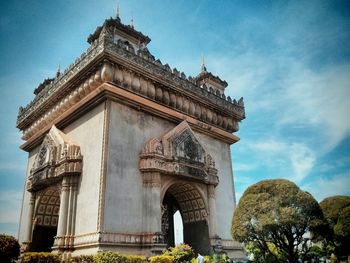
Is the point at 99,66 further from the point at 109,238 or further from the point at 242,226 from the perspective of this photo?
the point at 242,226

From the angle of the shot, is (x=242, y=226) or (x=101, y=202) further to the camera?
(x=242, y=226)

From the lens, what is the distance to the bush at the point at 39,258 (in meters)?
12.1

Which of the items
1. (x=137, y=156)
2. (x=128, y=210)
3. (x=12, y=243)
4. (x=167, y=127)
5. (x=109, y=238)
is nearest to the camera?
(x=12, y=243)

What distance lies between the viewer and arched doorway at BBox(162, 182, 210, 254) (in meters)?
17.4

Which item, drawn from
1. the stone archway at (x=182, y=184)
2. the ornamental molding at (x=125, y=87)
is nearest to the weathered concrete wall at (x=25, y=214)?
the ornamental molding at (x=125, y=87)

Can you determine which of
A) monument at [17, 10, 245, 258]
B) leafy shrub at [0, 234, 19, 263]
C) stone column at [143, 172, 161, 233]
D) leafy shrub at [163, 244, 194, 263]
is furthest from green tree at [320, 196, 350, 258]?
leafy shrub at [0, 234, 19, 263]

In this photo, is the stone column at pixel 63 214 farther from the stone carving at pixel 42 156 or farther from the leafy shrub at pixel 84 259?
the stone carving at pixel 42 156

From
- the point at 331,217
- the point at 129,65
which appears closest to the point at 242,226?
the point at 331,217

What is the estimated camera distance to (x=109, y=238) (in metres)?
12.7

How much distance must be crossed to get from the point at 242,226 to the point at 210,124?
23.6ft

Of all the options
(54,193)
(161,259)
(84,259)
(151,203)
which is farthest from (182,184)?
(54,193)

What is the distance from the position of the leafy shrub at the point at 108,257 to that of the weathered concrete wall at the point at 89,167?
151 cm

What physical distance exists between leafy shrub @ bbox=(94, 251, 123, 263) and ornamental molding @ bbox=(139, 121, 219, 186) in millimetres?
4119

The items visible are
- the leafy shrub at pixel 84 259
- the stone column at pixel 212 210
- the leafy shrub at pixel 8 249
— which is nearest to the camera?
the leafy shrub at pixel 8 249
